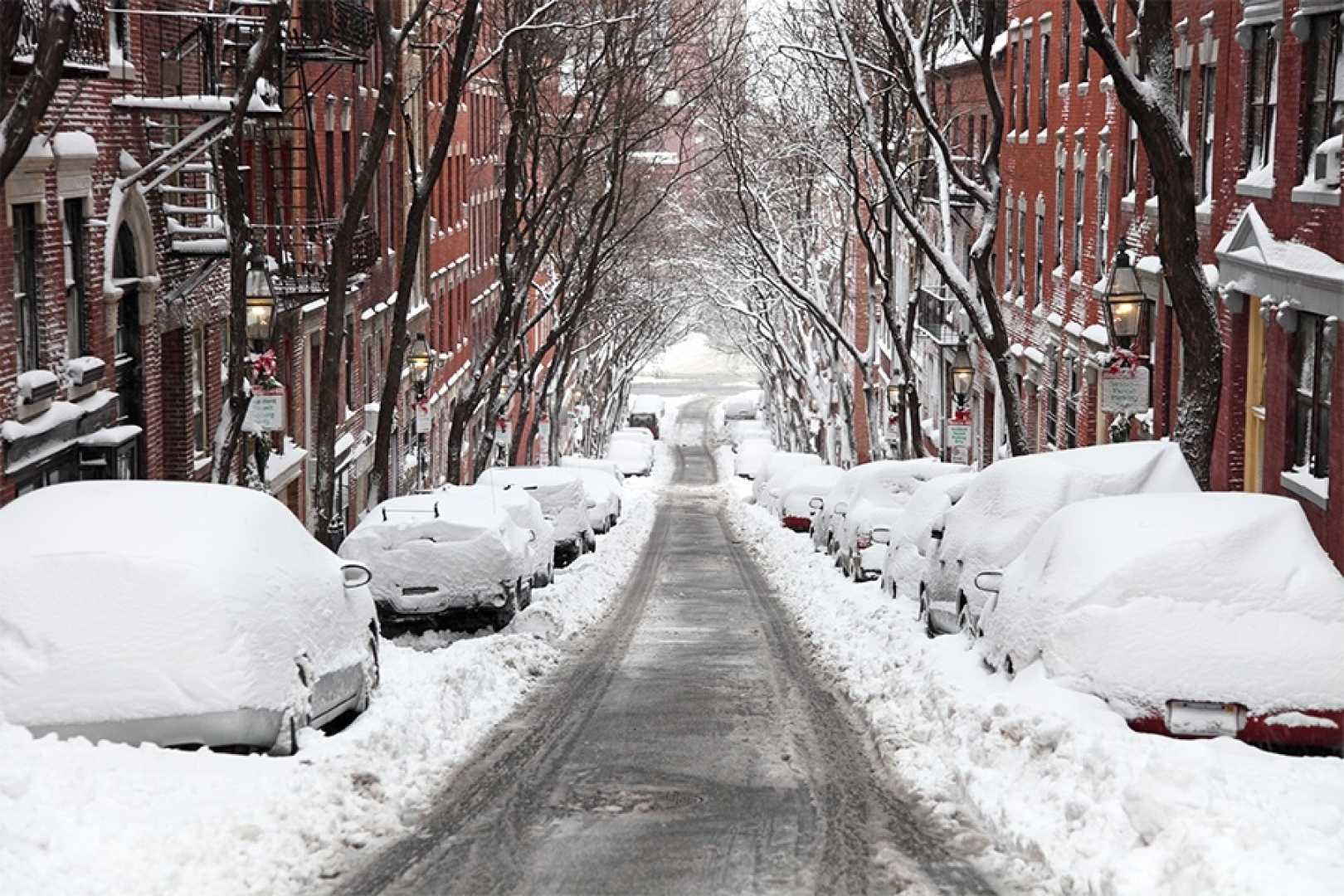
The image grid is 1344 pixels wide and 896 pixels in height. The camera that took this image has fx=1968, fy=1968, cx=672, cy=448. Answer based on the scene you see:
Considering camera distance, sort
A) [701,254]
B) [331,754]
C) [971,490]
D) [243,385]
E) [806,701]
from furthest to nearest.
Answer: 1. [701,254]
2. [243,385]
3. [971,490]
4. [806,701]
5. [331,754]

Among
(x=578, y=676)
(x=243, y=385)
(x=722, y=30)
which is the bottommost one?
(x=578, y=676)

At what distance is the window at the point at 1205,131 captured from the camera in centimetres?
2594

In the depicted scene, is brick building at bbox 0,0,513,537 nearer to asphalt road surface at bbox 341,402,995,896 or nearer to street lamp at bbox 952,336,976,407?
asphalt road surface at bbox 341,402,995,896

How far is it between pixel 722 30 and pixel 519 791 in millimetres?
36152

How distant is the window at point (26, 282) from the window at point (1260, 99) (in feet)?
44.3

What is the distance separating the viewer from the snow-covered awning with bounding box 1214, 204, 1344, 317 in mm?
19078

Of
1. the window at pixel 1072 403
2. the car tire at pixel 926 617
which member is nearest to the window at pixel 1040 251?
the window at pixel 1072 403

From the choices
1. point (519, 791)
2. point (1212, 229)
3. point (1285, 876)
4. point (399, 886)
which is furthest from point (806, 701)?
point (1212, 229)

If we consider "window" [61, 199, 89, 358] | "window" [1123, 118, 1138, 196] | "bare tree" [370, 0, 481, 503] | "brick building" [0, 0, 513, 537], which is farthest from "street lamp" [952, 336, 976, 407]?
"window" [61, 199, 89, 358]

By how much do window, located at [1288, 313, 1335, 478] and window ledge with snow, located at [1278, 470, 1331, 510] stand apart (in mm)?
75

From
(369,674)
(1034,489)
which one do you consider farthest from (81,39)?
(1034,489)

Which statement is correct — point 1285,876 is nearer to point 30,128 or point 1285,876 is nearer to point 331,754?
point 331,754

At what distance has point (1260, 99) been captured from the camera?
2309 centimetres

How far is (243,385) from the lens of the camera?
19594 millimetres
